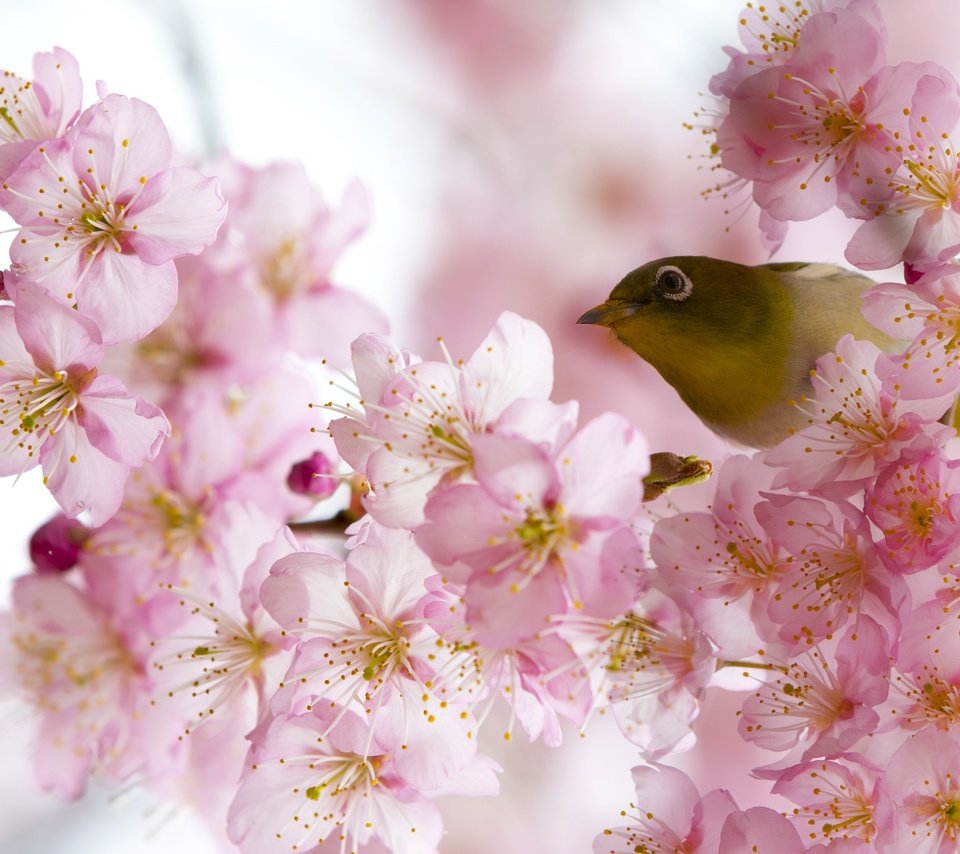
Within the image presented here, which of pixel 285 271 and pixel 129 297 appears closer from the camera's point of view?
pixel 129 297

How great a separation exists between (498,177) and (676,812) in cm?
73

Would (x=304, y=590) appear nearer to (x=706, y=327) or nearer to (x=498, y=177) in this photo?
(x=706, y=327)

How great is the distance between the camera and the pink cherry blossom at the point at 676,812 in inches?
20.8

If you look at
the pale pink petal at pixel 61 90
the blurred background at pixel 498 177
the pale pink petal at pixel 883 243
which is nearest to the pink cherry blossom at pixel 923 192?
the pale pink petal at pixel 883 243

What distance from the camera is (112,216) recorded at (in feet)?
1.67

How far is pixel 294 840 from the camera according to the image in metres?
0.52

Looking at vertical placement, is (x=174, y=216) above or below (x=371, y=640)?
above

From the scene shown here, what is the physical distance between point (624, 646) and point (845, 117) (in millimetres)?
296

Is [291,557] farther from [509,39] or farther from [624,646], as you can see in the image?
[509,39]

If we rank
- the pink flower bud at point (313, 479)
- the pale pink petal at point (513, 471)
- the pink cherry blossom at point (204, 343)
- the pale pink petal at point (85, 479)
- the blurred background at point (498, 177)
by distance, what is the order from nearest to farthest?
the pale pink petal at point (513, 471) < the pale pink petal at point (85, 479) < the pink flower bud at point (313, 479) < the pink cherry blossom at point (204, 343) < the blurred background at point (498, 177)

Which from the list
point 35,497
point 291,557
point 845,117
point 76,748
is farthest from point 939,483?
point 35,497

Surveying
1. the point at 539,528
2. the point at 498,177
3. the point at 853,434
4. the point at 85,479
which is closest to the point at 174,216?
the point at 85,479

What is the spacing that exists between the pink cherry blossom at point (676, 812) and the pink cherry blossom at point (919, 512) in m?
0.16

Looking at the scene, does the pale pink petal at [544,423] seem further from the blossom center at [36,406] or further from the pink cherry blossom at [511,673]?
the blossom center at [36,406]
